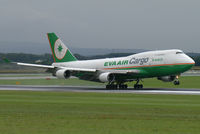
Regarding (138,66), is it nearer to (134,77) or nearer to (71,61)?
(134,77)

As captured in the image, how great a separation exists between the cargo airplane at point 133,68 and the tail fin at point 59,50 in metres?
1.70

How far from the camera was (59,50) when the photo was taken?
62219 millimetres

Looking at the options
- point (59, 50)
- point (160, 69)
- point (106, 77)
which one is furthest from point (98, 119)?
point (59, 50)

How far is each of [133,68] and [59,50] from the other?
41.7 feet

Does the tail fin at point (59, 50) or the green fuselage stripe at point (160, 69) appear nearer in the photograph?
the green fuselage stripe at point (160, 69)

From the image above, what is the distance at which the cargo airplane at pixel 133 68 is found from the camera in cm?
5147

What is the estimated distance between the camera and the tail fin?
2450 inches

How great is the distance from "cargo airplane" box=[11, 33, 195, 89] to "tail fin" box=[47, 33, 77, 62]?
170 cm

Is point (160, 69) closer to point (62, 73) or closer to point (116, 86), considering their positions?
point (116, 86)

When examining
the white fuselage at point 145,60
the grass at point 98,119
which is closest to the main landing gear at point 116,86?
the white fuselage at point 145,60

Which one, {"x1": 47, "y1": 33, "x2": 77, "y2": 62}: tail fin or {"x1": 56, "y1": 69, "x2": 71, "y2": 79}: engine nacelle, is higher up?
{"x1": 47, "y1": 33, "x2": 77, "y2": 62}: tail fin

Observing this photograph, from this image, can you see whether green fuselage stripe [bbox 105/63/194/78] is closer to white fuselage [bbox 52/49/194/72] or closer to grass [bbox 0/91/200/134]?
white fuselage [bbox 52/49/194/72]

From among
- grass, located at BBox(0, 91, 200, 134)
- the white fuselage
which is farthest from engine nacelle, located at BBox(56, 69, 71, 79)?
grass, located at BBox(0, 91, 200, 134)

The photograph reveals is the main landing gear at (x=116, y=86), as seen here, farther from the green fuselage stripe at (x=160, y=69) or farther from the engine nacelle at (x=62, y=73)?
the engine nacelle at (x=62, y=73)
